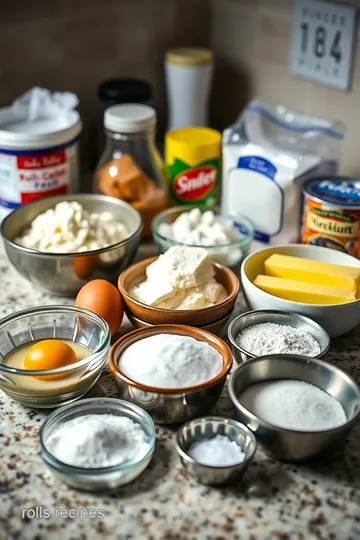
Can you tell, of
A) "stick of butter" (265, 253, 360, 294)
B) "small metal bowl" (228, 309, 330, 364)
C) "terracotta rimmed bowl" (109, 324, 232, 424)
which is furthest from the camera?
"stick of butter" (265, 253, 360, 294)

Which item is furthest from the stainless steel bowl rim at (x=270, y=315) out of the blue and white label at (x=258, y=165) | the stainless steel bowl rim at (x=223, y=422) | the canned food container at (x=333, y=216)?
the blue and white label at (x=258, y=165)

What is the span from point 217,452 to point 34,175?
67 cm

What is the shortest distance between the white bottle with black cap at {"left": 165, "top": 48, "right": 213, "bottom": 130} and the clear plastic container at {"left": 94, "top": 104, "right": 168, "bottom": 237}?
176 mm

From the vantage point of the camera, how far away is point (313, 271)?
1.08 meters

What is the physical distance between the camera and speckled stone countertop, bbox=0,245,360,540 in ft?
2.47

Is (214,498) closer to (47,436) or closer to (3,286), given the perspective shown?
(47,436)

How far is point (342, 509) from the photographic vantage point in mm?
782

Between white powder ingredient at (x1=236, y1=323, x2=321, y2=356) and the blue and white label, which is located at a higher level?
the blue and white label

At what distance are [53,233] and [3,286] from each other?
0.15 m

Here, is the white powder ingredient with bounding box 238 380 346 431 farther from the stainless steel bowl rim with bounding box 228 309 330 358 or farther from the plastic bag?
the plastic bag

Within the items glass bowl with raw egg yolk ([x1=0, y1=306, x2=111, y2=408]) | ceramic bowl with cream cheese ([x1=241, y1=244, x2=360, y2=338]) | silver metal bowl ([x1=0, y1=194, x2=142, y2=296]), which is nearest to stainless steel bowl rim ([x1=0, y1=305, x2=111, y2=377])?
glass bowl with raw egg yolk ([x1=0, y1=306, x2=111, y2=408])

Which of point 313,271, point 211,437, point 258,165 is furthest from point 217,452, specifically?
point 258,165

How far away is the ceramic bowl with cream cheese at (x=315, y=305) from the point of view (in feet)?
3.34

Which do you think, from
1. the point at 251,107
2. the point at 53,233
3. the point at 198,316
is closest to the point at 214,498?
the point at 198,316
